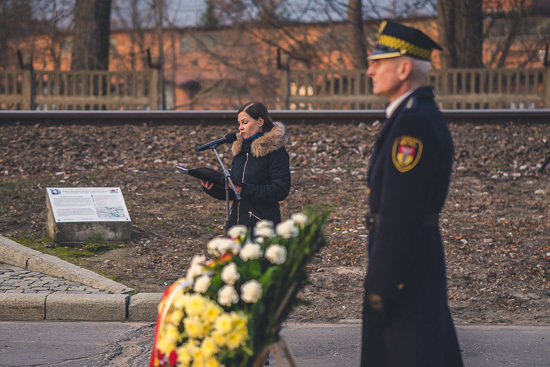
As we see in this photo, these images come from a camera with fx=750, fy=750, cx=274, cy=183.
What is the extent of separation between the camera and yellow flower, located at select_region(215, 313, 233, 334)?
2.72 meters

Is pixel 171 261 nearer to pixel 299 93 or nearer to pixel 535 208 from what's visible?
pixel 535 208

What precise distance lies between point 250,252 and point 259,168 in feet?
8.04

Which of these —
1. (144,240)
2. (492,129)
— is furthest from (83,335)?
(492,129)

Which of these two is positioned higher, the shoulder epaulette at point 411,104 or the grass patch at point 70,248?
the shoulder epaulette at point 411,104

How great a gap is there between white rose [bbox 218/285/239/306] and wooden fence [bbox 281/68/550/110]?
557 inches

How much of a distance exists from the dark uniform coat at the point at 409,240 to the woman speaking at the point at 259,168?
2.05 m

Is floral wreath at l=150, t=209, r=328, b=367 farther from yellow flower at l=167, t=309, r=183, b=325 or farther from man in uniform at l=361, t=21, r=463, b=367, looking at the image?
man in uniform at l=361, t=21, r=463, b=367

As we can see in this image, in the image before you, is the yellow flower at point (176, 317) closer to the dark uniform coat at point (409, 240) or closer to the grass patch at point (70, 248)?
the dark uniform coat at point (409, 240)

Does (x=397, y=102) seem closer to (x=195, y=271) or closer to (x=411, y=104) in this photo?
(x=411, y=104)

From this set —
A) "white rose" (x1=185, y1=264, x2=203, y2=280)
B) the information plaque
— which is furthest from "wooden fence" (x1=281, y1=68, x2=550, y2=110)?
"white rose" (x1=185, y1=264, x2=203, y2=280)

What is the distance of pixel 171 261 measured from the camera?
8.02 metres

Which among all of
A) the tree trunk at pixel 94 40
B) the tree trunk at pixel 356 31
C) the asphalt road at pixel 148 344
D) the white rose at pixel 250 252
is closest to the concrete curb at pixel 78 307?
the asphalt road at pixel 148 344

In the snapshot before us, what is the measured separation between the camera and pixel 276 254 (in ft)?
9.14

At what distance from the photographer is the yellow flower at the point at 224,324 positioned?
272cm
